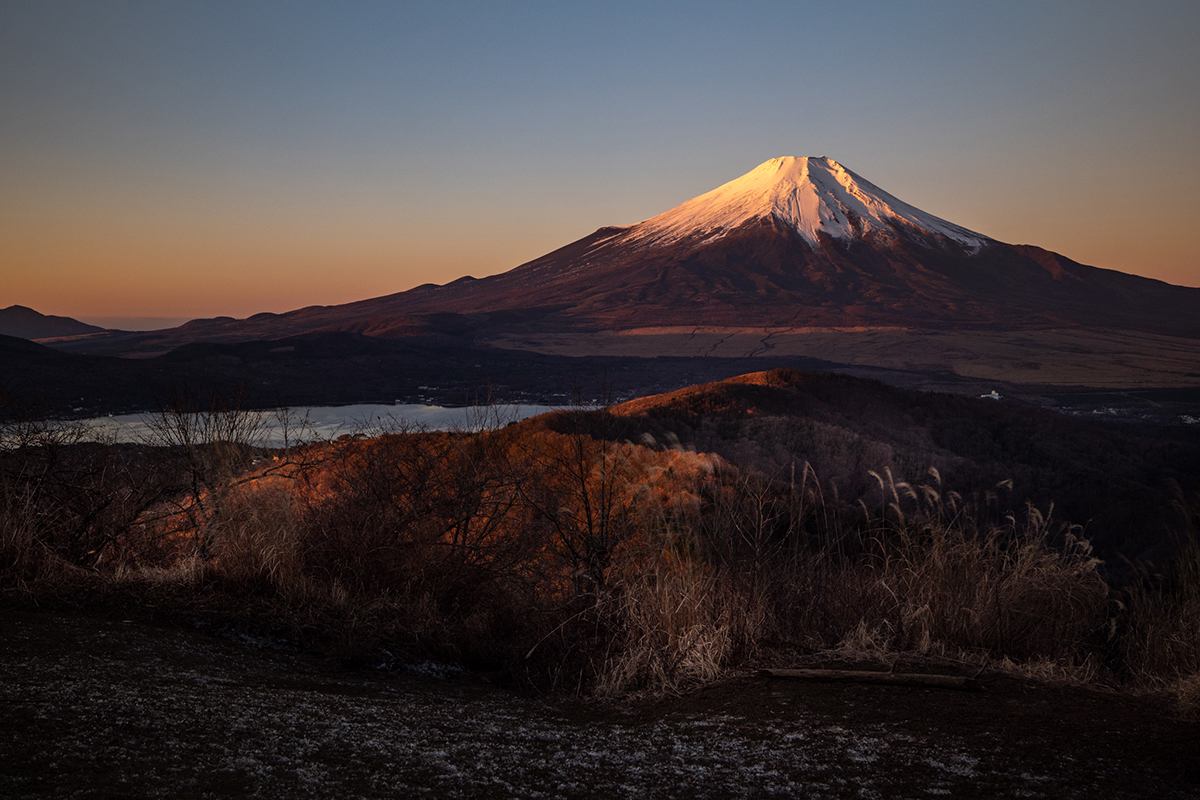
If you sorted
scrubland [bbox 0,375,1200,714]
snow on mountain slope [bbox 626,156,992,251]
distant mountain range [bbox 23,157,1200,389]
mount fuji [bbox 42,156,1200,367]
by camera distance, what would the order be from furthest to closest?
snow on mountain slope [bbox 626,156,992,251] → mount fuji [bbox 42,156,1200,367] → distant mountain range [bbox 23,157,1200,389] → scrubland [bbox 0,375,1200,714]

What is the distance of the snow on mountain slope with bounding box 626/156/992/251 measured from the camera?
374ft

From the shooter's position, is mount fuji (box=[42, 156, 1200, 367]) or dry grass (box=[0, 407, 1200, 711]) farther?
mount fuji (box=[42, 156, 1200, 367])

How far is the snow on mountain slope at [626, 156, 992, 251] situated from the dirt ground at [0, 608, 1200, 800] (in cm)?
11183

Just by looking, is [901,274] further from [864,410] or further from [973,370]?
[864,410]

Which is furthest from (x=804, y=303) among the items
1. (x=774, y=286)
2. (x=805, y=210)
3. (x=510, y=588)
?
(x=510, y=588)

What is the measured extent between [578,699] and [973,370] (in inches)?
2074

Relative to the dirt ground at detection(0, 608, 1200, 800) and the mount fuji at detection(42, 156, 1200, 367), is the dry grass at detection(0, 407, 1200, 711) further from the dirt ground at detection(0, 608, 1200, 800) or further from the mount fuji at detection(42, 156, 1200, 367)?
the mount fuji at detection(42, 156, 1200, 367)

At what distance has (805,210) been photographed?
4624 inches

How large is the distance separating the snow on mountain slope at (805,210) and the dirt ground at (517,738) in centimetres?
11183

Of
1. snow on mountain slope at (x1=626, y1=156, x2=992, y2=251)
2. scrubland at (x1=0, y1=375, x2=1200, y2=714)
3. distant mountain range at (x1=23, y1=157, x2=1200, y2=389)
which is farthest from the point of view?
snow on mountain slope at (x1=626, y1=156, x2=992, y2=251)

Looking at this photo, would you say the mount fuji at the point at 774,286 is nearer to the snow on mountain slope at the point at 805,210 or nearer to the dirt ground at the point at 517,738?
the snow on mountain slope at the point at 805,210

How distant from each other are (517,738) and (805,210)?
124 metres

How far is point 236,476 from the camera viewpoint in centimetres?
548

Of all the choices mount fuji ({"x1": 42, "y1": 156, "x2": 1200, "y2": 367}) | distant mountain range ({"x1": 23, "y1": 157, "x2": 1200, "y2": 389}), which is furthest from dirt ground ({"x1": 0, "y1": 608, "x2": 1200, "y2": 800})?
mount fuji ({"x1": 42, "y1": 156, "x2": 1200, "y2": 367})
